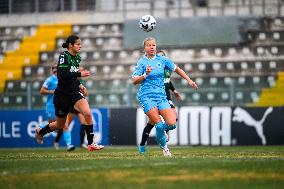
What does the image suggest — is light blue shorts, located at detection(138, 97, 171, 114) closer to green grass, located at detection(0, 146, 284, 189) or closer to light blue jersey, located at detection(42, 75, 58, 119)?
A: green grass, located at detection(0, 146, 284, 189)

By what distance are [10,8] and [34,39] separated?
208 cm

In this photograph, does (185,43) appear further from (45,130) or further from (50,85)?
(45,130)

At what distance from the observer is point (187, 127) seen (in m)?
23.8

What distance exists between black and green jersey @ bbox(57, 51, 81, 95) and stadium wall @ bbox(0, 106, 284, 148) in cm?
812

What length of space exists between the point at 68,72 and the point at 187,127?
8506 mm

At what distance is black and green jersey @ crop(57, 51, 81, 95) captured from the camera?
15.8 meters

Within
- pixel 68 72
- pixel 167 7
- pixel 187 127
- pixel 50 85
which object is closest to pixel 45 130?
pixel 68 72

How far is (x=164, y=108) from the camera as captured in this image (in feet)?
50.0

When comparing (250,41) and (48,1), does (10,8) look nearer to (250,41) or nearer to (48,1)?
(48,1)

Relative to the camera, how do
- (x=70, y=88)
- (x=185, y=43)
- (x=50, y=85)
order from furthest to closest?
(x=185, y=43)
(x=50, y=85)
(x=70, y=88)

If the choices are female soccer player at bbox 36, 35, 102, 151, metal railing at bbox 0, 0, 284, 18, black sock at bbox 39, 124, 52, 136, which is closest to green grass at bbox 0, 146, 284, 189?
female soccer player at bbox 36, 35, 102, 151

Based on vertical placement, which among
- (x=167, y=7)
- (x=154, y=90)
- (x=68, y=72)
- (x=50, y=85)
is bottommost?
(x=154, y=90)

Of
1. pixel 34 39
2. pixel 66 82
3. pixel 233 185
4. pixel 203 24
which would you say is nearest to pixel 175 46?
pixel 203 24

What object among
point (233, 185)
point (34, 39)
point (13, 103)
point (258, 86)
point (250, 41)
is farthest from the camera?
point (34, 39)
